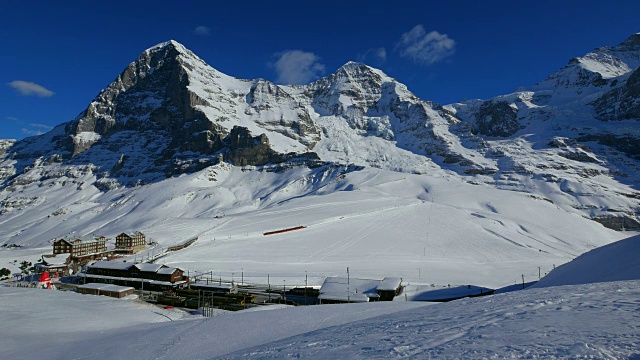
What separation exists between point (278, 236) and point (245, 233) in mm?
9892

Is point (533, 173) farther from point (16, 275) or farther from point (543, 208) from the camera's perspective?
point (16, 275)

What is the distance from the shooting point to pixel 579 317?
355 inches

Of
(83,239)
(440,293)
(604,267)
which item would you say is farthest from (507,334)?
(83,239)

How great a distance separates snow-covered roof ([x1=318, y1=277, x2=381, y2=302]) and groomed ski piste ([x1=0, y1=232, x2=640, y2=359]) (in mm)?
A: 13877

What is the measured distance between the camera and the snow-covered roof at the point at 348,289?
116ft

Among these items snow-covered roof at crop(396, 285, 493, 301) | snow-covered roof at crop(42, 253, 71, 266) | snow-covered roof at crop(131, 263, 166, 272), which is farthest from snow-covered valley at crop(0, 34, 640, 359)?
snow-covered roof at crop(131, 263, 166, 272)

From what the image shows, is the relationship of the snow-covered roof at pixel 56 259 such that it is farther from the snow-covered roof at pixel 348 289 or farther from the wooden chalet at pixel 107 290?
the snow-covered roof at pixel 348 289

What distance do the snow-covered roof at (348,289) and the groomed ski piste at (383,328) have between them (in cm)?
1388

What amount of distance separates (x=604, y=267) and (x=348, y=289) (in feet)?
67.9

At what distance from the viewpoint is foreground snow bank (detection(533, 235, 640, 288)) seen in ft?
70.9

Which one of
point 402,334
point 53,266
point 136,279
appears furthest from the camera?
point 53,266

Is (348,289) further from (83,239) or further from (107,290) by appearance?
A: (83,239)

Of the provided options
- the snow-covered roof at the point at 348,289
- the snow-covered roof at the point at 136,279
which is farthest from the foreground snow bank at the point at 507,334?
the snow-covered roof at the point at 136,279

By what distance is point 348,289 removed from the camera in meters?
36.4
